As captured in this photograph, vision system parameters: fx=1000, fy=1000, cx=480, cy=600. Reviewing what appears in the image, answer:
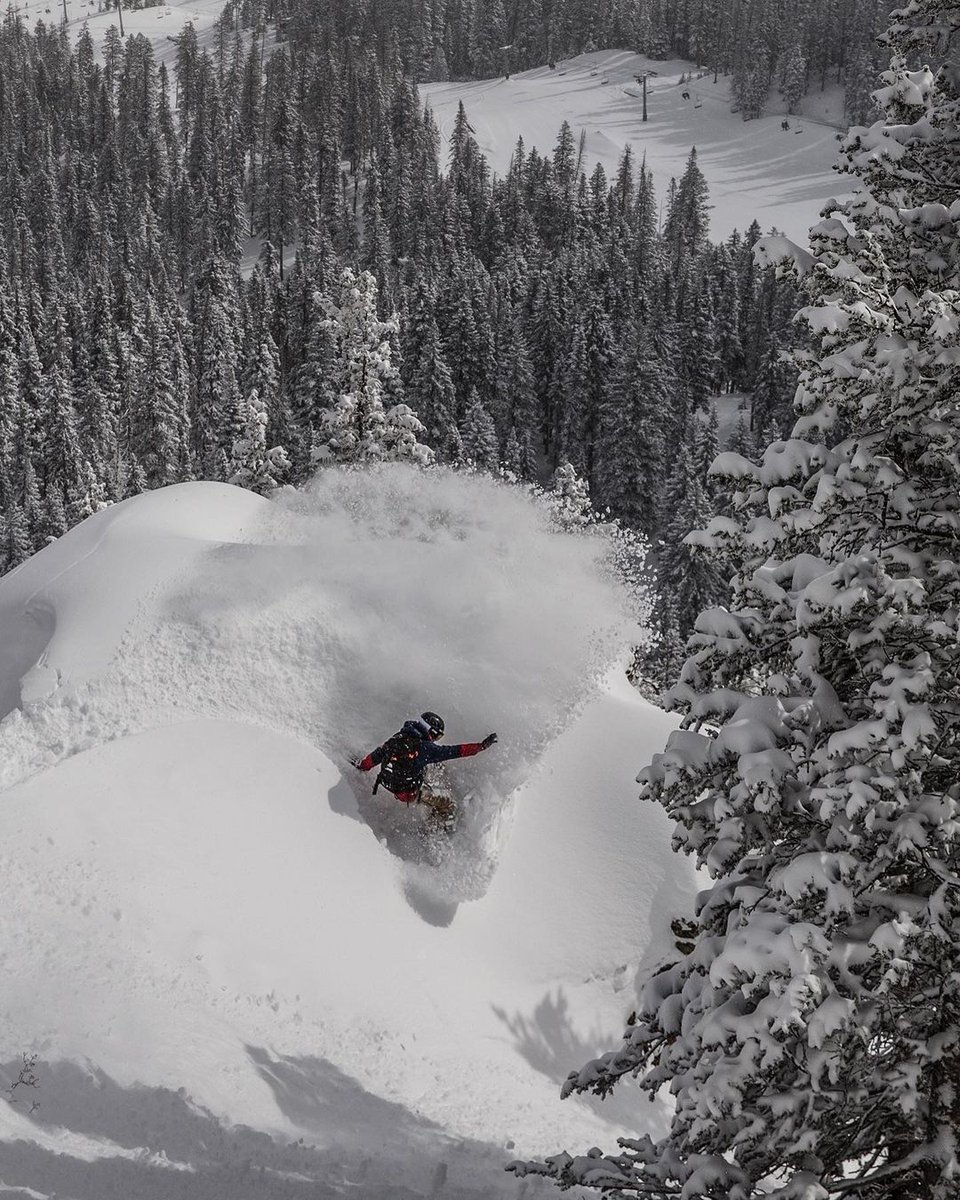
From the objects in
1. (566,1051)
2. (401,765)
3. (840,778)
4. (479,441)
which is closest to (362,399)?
(401,765)

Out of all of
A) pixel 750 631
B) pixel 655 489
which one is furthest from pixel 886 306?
pixel 655 489

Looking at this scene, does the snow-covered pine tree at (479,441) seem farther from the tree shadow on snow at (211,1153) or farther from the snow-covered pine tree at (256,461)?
the tree shadow on snow at (211,1153)

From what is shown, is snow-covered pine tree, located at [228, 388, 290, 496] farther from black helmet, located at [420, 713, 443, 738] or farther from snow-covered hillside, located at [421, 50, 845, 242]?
snow-covered hillside, located at [421, 50, 845, 242]

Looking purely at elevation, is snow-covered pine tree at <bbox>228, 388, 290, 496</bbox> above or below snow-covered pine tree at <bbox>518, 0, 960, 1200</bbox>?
below

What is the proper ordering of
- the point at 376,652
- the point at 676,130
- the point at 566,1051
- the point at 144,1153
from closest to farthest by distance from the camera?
the point at 144,1153 → the point at 566,1051 → the point at 376,652 → the point at 676,130

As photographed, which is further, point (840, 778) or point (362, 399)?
point (362, 399)

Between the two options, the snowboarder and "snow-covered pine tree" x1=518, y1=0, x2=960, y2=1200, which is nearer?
"snow-covered pine tree" x1=518, y1=0, x2=960, y2=1200

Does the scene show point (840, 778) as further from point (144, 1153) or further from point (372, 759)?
point (372, 759)

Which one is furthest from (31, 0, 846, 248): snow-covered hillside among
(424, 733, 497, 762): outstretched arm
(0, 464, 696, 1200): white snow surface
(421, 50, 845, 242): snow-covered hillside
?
(424, 733, 497, 762): outstretched arm
